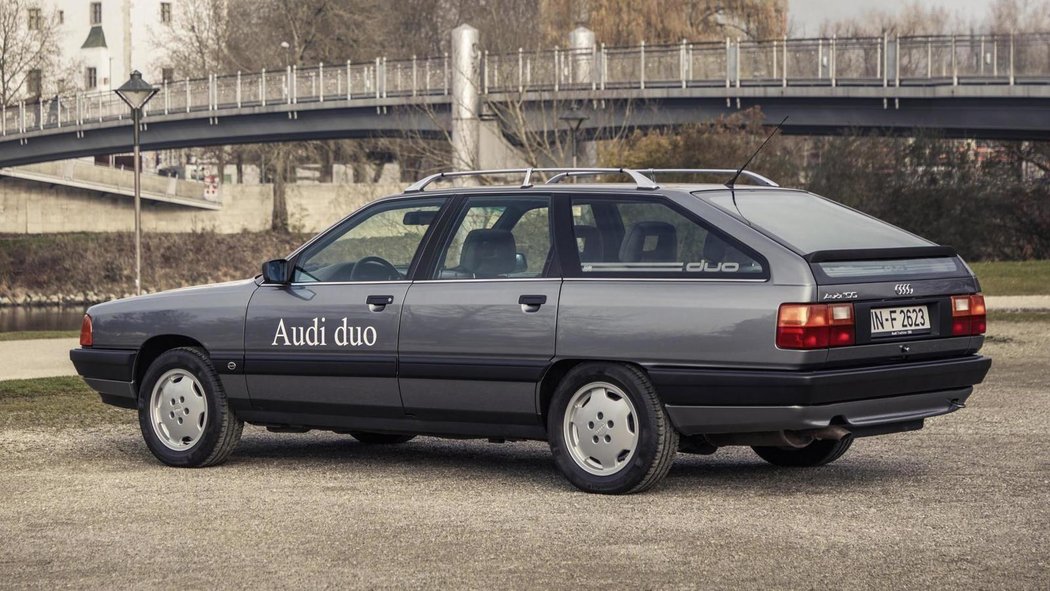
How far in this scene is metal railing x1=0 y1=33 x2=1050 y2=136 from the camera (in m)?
38.6

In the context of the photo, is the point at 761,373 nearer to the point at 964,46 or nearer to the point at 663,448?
the point at 663,448

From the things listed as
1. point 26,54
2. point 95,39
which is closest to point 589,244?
point 26,54

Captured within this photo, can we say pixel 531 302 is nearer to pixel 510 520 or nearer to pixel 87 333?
pixel 510 520

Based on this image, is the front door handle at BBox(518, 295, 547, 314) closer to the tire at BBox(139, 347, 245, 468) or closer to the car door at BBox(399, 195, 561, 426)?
the car door at BBox(399, 195, 561, 426)

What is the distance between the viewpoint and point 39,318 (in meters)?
49.3

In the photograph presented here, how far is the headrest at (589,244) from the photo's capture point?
Answer: 823 centimetres

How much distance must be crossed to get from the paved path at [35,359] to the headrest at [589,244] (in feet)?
30.9

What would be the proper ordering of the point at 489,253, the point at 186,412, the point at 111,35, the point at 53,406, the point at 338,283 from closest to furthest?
the point at 489,253 < the point at 338,283 < the point at 186,412 < the point at 53,406 < the point at 111,35

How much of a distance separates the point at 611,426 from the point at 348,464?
2.05 meters

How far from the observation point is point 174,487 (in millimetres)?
8570

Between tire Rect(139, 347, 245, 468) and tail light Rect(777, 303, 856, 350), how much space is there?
11.1 ft

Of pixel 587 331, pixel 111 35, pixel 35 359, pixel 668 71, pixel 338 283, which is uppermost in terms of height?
pixel 111 35

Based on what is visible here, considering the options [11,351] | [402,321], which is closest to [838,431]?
[402,321]

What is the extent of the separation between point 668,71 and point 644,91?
2.80 ft
